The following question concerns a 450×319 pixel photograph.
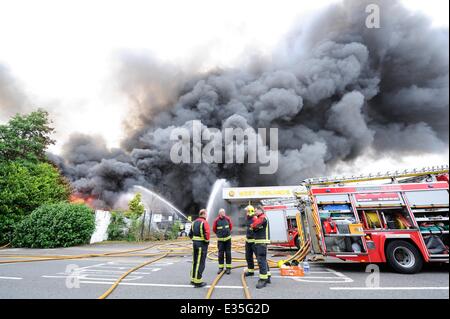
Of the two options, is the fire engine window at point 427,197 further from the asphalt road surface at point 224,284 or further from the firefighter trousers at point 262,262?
the firefighter trousers at point 262,262

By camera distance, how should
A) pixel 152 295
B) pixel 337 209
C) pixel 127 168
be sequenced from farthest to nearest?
1. pixel 127 168
2. pixel 337 209
3. pixel 152 295

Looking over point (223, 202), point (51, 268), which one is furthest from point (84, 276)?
point (223, 202)

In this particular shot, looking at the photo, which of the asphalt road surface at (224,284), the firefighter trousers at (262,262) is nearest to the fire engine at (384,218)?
the asphalt road surface at (224,284)

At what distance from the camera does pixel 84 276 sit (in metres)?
5.22

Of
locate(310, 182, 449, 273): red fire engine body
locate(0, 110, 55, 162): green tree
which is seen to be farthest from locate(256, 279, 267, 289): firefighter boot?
locate(0, 110, 55, 162): green tree

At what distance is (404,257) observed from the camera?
5270 mm

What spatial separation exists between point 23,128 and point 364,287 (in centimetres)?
2346

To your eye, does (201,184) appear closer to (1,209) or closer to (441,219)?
(1,209)

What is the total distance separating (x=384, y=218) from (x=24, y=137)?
23.7m

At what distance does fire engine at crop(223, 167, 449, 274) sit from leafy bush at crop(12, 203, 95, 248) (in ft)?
37.5

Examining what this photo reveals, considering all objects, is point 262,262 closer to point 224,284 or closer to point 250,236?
point 250,236

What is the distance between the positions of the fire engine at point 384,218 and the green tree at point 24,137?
63.7ft

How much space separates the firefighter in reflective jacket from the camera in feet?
14.0
